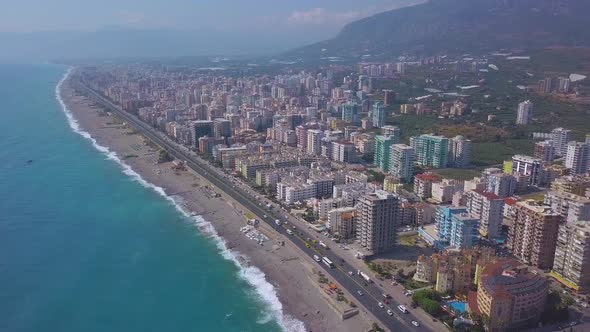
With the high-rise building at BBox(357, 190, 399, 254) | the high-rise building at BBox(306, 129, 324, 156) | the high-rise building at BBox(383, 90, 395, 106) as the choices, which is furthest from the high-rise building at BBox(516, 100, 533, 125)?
the high-rise building at BBox(357, 190, 399, 254)

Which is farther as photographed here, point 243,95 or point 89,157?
point 243,95

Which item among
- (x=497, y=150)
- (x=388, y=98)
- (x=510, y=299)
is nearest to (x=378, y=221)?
(x=510, y=299)

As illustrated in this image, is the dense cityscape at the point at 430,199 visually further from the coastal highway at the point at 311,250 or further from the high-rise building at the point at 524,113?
the coastal highway at the point at 311,250

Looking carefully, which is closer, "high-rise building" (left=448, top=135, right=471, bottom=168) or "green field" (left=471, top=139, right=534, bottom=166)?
"high-rise building" (left=448, top=135, right=471, bottom=168)

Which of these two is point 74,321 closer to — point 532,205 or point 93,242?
point 93,242

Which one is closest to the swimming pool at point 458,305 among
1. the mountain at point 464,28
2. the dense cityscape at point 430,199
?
the dense cityscape at point 430,199

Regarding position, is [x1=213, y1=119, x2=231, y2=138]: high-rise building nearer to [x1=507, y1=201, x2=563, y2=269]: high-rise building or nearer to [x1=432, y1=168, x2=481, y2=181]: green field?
[x1=432, y1=168, x2=481, y2=181]: green field

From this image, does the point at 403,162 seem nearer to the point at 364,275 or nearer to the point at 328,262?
the point at 328,262

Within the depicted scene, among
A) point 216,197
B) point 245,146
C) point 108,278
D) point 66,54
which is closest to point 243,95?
point 245,146
